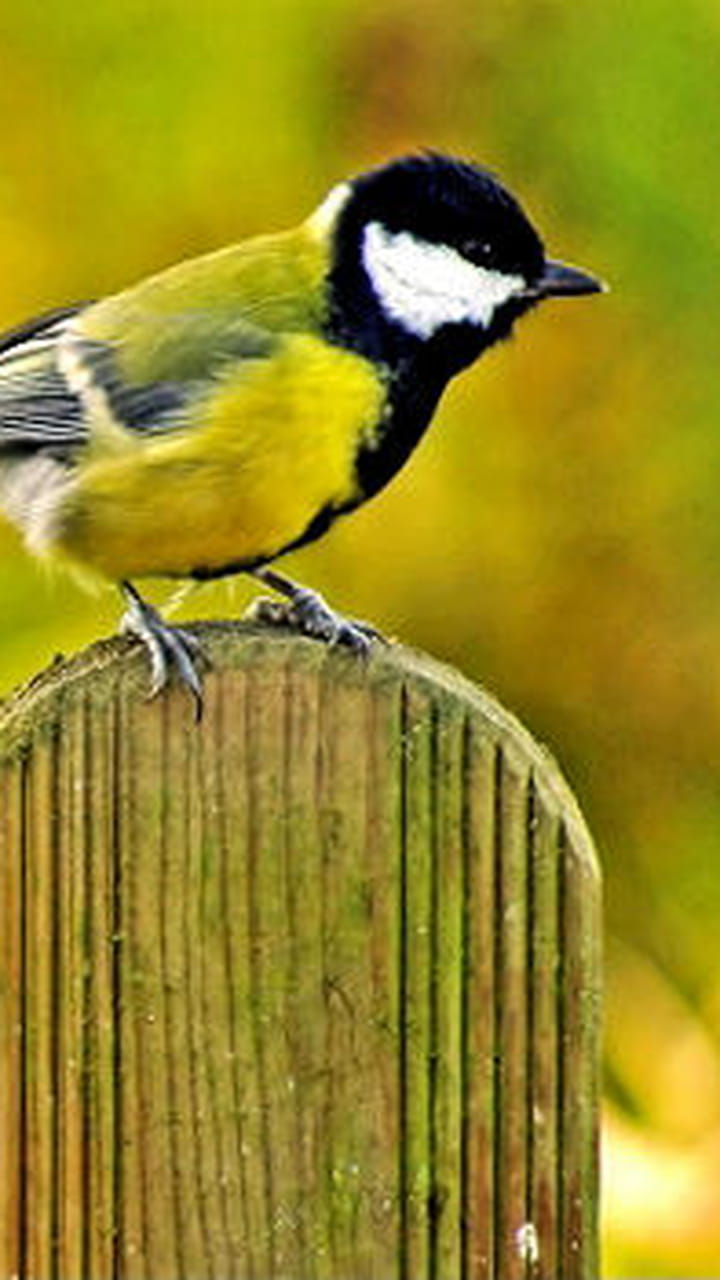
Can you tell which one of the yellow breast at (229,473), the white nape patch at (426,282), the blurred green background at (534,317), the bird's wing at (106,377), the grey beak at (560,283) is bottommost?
the yellow breast at (229,473)

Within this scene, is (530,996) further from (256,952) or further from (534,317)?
(534,317)

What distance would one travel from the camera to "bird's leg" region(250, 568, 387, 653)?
78.5 inches

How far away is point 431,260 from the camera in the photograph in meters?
2.77

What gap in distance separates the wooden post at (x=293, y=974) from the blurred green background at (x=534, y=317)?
184 cm

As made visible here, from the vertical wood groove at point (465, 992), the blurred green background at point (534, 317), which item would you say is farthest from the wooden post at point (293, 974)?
the blurred green background at point (534, 317)

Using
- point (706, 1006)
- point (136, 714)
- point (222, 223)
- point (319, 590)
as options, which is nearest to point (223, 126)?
point (222, 223)

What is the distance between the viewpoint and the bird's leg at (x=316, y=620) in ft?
6.55

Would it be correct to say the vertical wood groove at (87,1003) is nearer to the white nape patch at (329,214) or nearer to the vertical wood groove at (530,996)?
the vertical wood groove at (530,996)

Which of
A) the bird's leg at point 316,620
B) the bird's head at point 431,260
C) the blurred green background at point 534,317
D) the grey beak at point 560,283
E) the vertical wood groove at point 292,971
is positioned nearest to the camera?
the vertical wood groove at point 292,971

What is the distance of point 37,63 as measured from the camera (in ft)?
12.7

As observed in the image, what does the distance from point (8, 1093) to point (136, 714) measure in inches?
9.0

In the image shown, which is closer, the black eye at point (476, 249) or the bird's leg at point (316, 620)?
the bird's leg at point (316, 620)

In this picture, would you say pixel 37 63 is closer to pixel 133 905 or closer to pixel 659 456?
pixel 659 456

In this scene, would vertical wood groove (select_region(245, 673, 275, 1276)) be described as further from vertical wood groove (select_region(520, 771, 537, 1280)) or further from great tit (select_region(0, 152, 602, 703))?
great tit (select_region(0, 152, 602, 703))
